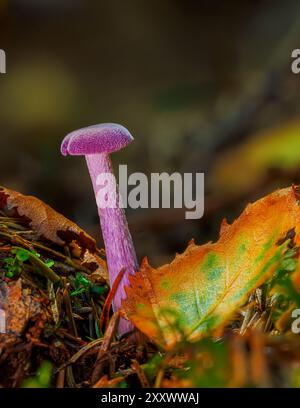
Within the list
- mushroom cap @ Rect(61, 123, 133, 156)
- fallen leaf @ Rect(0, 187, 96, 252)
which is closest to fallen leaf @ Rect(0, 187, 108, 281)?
fallen leaf @ Rect(0, 187, 96, 252)

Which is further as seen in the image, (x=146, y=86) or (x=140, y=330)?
(x=146, y=86)

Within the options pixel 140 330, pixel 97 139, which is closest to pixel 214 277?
pixel 140 330

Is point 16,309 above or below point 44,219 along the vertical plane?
below

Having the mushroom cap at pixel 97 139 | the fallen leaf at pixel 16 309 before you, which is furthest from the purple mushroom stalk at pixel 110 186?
the fallen leaf at pixel 16 309

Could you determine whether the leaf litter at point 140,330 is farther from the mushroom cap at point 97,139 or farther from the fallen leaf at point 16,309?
the mushroom cap at point 97,139

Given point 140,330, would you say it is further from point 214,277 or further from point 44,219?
point 44,219
